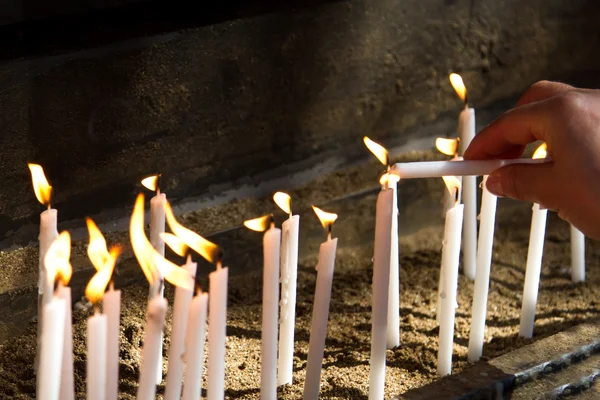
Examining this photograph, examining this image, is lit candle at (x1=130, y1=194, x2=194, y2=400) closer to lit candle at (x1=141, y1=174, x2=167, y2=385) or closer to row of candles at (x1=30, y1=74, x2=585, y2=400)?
row of candles at (x1=30, y1=74, x2=585, y2=400)

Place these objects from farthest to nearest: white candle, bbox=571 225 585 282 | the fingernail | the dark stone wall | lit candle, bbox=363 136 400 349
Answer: white candle, bbox=571 225 585 282
the dark stone wall
lit candle, bbox=363 136 400 349
the fingernail

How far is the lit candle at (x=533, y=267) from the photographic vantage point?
187cm

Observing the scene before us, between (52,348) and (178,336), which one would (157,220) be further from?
(52,348)

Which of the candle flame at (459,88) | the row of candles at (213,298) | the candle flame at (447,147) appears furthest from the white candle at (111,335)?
the candle flame at (459,88)

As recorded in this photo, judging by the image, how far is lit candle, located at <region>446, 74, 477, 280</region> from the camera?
202cm

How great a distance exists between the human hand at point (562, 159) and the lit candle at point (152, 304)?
0.52m

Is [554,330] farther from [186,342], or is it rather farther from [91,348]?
[91,348]

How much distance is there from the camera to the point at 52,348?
1.18 meters

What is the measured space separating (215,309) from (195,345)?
53 millimetres

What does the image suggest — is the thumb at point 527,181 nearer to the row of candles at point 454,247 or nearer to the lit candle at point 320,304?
the row of candles at point 454,247

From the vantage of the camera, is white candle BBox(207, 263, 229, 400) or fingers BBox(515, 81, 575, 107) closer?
white candle BBox(207, 263, 229, 400)

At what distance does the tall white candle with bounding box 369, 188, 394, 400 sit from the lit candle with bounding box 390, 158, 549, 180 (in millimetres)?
41

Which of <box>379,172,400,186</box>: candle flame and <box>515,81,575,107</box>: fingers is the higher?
<box>515,81,575,107</box>: fingers

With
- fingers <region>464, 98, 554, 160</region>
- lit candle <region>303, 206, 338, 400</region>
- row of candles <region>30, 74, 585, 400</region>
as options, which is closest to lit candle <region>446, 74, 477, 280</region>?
row of candles <region>30, 74, 585, 400</region>
